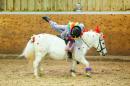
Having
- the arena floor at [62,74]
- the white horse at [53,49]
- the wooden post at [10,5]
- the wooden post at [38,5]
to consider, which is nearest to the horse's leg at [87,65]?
the white horse at [53,49]

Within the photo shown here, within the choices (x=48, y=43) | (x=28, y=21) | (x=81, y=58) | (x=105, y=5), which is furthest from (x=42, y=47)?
(x=105, y=5)

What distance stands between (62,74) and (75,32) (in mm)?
1312

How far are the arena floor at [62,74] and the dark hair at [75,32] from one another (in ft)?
3.38

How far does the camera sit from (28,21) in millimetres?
16906

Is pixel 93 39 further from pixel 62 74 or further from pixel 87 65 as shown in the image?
pixel 62 74

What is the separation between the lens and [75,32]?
13.0 meters

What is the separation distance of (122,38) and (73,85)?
17.3 feet

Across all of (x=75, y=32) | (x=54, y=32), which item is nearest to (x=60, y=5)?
(x=54, y=32)

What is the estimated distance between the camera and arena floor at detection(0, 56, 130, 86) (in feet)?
40.3

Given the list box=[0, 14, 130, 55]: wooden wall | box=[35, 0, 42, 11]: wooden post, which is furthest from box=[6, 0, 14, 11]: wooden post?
box=[0, 14, 130, 55]: wooden wall

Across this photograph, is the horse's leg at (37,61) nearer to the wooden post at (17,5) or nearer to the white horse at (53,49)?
the white horse at (53,49)

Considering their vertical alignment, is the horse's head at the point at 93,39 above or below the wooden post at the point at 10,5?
below

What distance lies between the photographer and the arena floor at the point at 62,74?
12273 millimetres

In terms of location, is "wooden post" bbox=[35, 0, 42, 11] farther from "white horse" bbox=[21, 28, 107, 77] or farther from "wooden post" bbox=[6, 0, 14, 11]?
"white horse" bbox=[21, 28, 107, 77]
